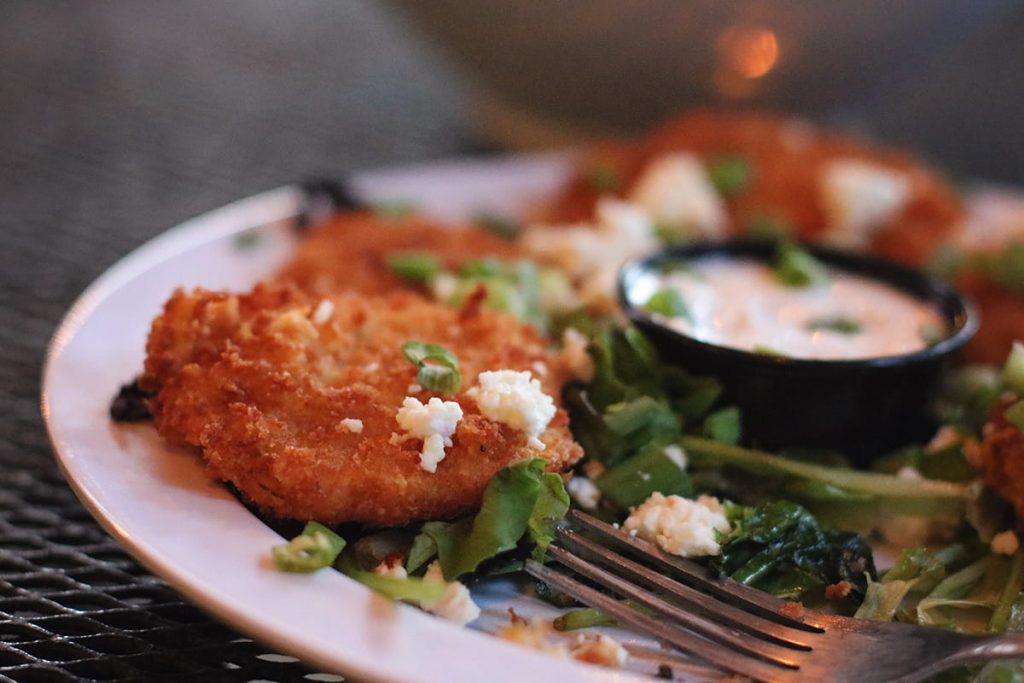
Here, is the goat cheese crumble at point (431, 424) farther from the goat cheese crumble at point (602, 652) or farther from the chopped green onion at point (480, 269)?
the chopped green onion at point (480, 269)

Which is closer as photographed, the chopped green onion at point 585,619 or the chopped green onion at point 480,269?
the chopped green onion at point 585,619

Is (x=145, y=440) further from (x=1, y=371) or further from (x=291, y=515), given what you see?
(x=1, y=371)

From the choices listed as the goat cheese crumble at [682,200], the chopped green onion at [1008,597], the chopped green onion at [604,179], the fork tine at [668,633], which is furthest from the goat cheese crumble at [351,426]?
the chopped green onion at [604,179]

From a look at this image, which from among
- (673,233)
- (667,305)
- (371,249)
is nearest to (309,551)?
(667,305)

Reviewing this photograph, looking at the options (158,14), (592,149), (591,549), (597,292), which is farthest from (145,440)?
(158,14)

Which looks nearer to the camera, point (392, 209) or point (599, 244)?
point (599, 244)

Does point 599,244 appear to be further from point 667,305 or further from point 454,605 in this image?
point 454,605
